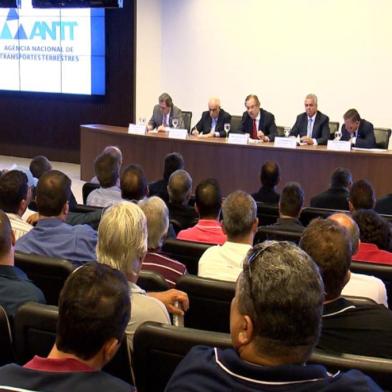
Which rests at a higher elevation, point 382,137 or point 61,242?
point 382,137

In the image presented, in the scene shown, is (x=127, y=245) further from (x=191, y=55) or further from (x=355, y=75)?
(x=191, y=55)

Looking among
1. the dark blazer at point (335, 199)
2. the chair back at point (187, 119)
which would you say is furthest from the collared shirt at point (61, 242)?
the chair back at point (187, 119)

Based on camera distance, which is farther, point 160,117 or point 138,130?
point 160,117

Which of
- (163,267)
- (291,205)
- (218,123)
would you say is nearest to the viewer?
(163,267)

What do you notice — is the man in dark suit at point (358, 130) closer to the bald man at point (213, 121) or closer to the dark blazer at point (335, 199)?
the bald man at point (213, 121)

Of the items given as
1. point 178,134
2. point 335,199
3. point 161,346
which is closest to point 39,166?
point 335,199

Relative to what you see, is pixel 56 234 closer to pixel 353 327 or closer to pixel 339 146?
pixel 353 327

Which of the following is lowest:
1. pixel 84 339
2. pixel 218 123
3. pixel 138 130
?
pixel 84 339

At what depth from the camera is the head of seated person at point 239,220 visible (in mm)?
2773

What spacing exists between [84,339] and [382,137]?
6.15 meters

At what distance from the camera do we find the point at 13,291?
201 cm

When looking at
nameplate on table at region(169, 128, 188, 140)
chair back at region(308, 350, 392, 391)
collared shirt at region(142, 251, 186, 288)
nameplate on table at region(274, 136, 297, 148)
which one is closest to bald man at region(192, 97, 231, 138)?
nameplate on table at region(169, 128, 188, 140)

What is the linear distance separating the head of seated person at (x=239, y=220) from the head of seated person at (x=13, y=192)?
1032 millimetres

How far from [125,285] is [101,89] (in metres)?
8.52
